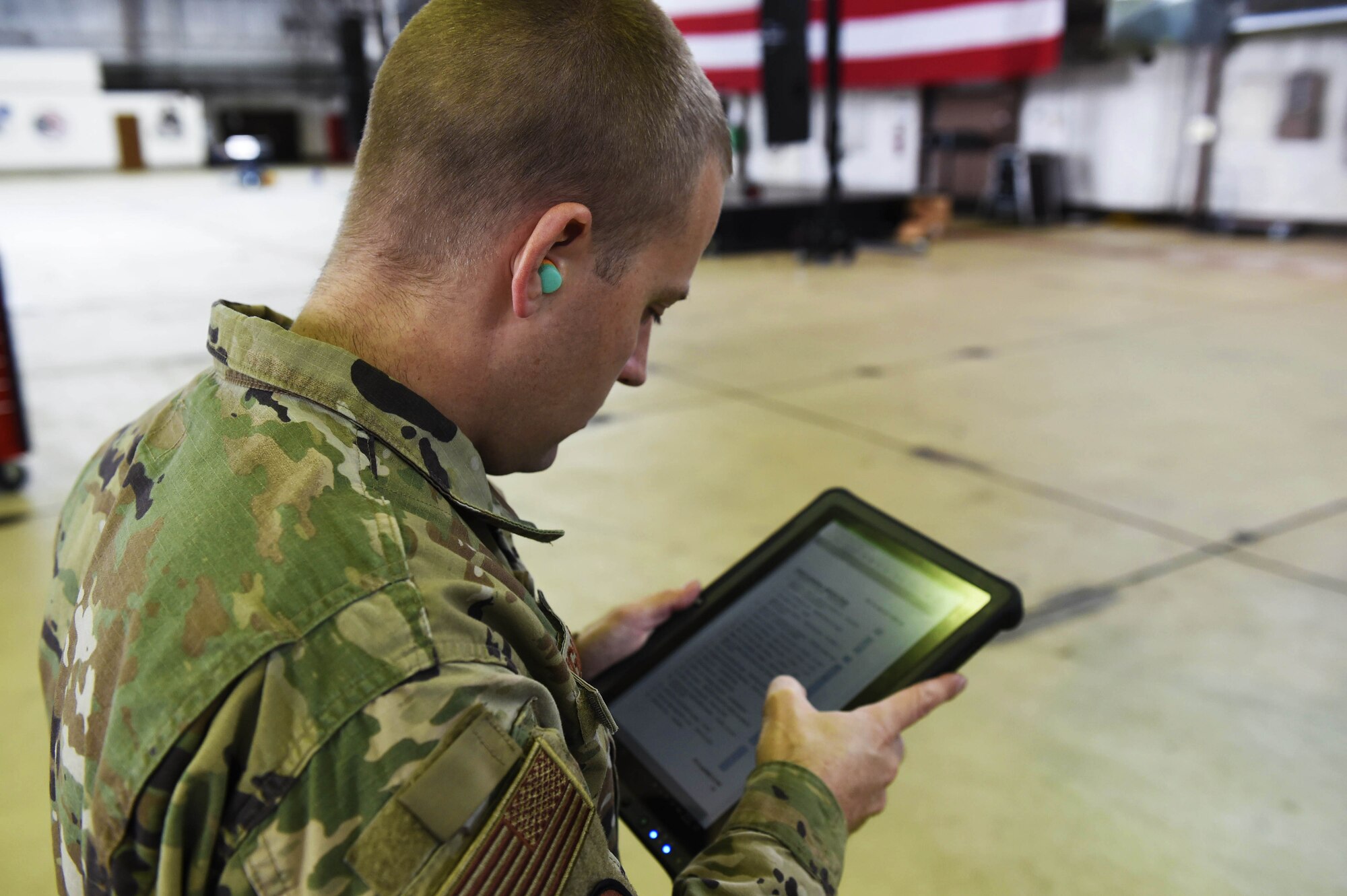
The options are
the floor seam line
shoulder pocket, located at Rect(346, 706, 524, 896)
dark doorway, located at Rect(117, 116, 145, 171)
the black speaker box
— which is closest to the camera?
shoulder pocket, located at Rect(346, 706, 524, 896)

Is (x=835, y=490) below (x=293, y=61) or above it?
below

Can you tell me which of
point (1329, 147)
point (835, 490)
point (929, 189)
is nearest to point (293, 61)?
point (929, 189)

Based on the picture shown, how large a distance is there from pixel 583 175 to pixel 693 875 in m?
0.49

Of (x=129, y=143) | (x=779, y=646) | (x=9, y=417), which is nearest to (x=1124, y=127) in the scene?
(x=9, y=417)

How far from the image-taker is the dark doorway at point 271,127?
2152 centimetres

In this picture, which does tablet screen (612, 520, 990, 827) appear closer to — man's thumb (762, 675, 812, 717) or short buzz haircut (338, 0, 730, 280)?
man's thumb (762, 675, 812, 717)

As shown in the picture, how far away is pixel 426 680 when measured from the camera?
545 mm

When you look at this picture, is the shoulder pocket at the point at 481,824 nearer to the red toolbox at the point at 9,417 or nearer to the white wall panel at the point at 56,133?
the red toolbox at the point at 9,417

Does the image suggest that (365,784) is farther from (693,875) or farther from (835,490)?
(835,490)

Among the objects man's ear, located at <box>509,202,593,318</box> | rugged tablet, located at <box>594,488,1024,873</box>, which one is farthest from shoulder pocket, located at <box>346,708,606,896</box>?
rugged tablet, located at <box>594,488,1024,873</box>

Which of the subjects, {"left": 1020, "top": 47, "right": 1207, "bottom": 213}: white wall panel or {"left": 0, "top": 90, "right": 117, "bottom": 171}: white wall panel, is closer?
{"left": 1020, "top": 47, "right": 1207, "bottom": 213}: white wall panel

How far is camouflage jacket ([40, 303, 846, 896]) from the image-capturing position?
529 millimetres

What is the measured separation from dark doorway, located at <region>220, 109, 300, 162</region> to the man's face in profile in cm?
2333

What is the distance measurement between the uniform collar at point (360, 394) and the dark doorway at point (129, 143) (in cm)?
2042
